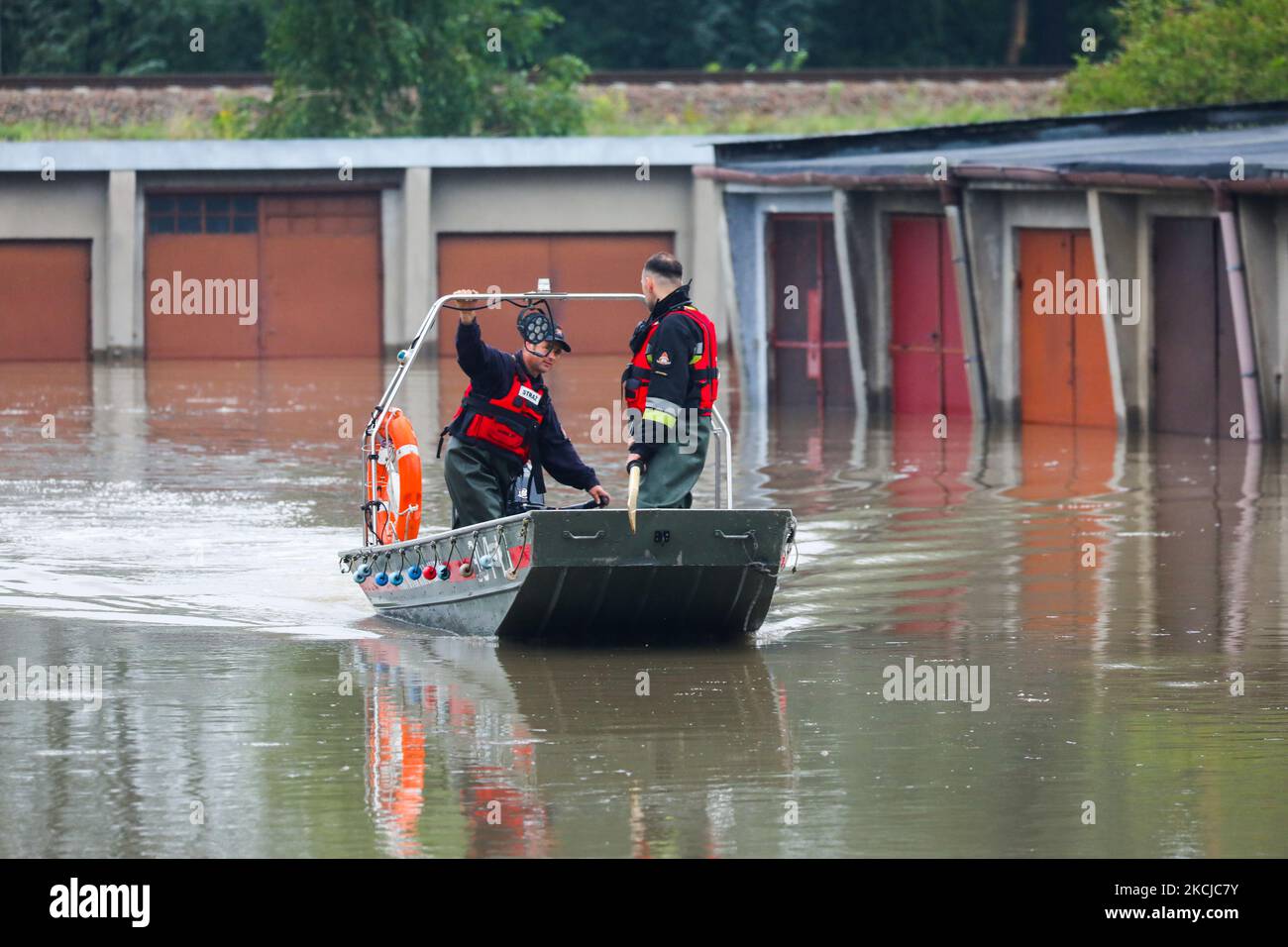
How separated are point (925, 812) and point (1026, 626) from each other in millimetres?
4548

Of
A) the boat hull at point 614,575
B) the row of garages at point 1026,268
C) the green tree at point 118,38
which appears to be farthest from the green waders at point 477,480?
the green tree at point 118,38

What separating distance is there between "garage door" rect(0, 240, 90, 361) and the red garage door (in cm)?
1516

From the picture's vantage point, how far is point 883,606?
14.6m

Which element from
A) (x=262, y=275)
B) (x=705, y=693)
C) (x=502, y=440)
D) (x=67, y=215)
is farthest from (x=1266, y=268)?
(x=67, y=215)

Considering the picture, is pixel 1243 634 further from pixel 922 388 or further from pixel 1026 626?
pixel 922 388

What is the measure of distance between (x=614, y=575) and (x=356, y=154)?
26628mm

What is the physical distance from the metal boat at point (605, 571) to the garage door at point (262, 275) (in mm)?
25787

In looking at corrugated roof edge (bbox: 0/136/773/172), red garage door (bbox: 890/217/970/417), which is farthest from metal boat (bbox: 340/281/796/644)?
corrugated roof edge (bbox: 0/136/773/172)

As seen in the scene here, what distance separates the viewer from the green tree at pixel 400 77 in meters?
42.7

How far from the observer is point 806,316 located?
29641mm

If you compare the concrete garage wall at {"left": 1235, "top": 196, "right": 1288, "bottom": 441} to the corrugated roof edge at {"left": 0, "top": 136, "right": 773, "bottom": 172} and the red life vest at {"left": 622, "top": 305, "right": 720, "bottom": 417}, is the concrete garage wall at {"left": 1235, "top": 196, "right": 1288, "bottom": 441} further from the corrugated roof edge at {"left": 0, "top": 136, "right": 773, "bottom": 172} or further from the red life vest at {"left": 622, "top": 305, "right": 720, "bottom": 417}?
the corrugated roof edge at {"left": 0, "top": 136, "right": 773, "bottom": 172}

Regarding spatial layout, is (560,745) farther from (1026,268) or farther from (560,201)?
(560,201)

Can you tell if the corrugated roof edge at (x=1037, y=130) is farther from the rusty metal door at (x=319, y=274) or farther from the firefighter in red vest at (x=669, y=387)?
the firefighter in red vest at (x=669, y=387)
